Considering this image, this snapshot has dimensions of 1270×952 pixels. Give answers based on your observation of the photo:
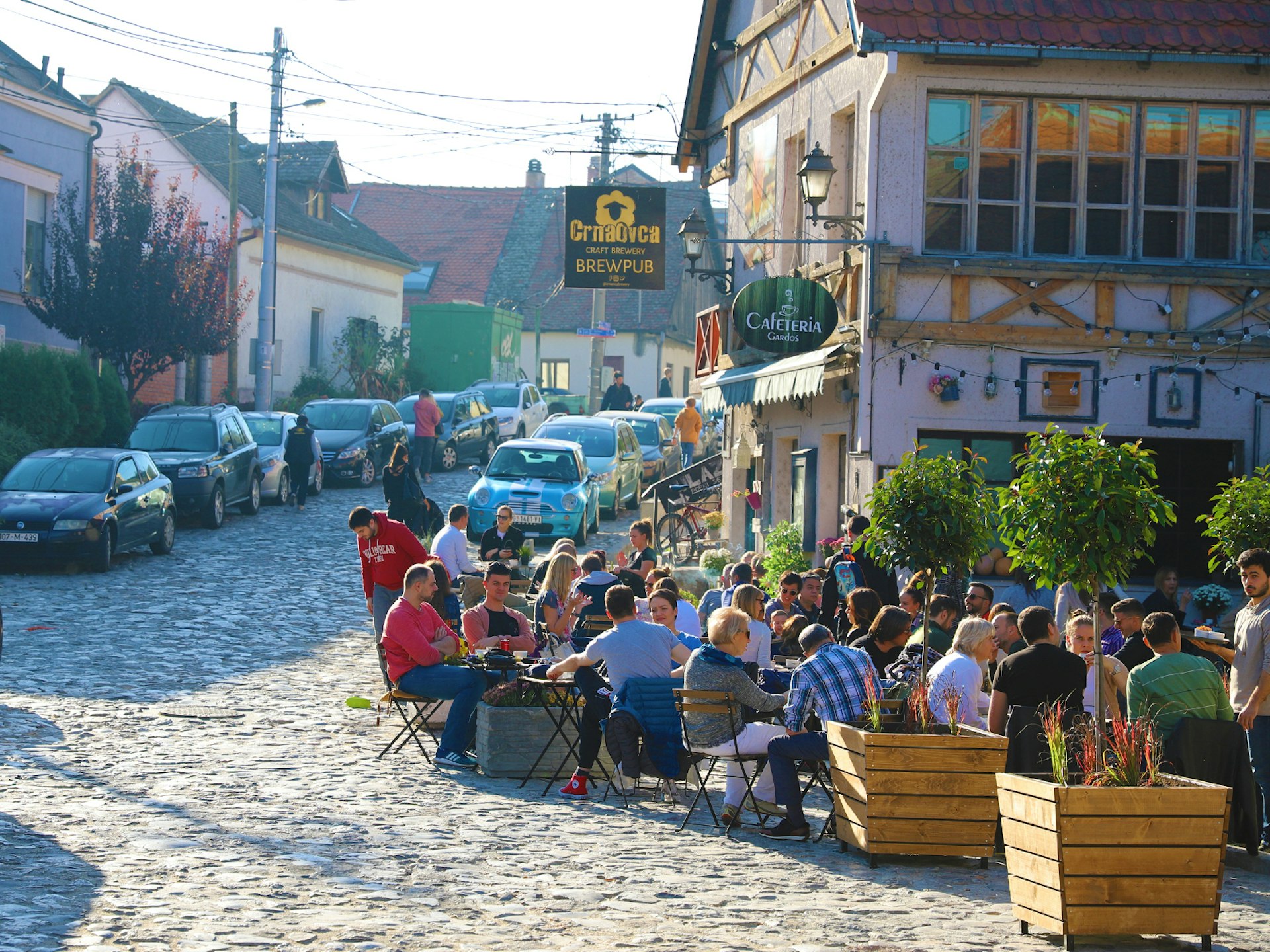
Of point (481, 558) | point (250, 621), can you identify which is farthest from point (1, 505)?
point (481, 558)

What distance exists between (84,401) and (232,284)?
9.11m

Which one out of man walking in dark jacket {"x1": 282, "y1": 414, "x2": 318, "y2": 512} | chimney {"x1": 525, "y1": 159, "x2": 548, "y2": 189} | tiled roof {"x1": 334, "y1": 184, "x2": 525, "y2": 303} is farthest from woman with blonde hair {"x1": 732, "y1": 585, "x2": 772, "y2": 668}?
chimney {"x1": 525, "y1": 159, "x2": 548, "y2": 189}

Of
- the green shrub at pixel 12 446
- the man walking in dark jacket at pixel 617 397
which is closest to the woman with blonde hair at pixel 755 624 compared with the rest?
the green shrub at pixel 12 446

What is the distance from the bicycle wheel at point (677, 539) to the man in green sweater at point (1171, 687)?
16.0 metres

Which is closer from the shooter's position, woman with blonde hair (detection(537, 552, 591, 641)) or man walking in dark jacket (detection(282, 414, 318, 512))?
woman with blonde hair (detection(537, 552, 591, 641))

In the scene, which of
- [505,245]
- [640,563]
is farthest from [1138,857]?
[505,245]

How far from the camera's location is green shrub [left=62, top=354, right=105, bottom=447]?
2797cm

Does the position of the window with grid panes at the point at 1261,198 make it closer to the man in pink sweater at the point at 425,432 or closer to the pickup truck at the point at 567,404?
the man in pink sweater at the point at 425,432

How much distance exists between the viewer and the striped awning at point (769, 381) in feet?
58.2

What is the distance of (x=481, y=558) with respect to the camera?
1927 centimetres

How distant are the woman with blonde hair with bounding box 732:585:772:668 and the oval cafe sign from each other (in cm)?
650

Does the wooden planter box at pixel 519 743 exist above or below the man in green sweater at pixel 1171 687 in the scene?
below

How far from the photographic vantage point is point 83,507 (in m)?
20.8

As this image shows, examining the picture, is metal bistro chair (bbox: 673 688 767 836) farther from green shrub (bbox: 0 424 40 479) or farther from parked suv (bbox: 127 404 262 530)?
green shrub (bbox: 0 424 40 479)
